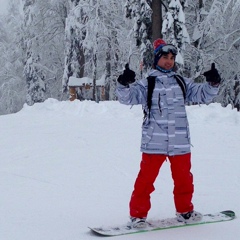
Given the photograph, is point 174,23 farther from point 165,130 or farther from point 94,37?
point 165,130

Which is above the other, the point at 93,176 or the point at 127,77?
the point at 127,77

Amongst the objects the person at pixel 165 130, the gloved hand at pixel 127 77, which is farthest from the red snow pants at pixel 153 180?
the gloved hand at pixel 127 77

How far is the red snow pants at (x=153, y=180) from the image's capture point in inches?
138

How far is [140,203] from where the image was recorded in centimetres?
356

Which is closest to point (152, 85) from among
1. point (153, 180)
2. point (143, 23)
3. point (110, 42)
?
point (153, 180)

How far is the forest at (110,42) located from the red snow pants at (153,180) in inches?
477

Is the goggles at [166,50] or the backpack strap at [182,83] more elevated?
the goggles at [166,50]

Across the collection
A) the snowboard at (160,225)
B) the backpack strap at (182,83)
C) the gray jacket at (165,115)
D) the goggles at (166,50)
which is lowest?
the snowboard at (160,225)

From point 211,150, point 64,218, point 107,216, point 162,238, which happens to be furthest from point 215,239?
point 211,150

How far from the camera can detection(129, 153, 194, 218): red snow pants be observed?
11.5 feet

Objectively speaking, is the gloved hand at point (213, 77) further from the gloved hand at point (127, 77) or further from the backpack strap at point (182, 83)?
the gloved hand at point (127, 77)

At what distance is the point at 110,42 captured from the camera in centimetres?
2353

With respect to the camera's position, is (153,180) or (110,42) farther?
(110,42)

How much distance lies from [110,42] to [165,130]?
20541 mm
